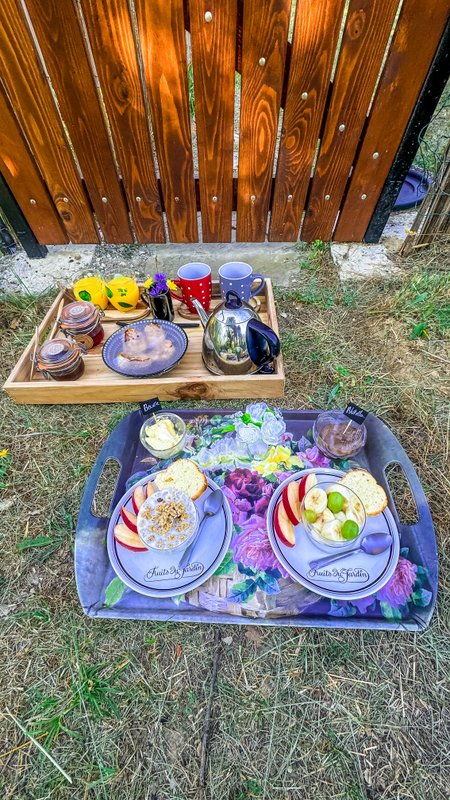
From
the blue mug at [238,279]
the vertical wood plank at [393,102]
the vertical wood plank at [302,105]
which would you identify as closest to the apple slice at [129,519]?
the blue mug at [238,279]

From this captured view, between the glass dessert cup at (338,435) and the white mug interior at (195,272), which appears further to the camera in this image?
the white mug interior at (195,272)

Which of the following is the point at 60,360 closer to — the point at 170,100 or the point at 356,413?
the point at 356,413

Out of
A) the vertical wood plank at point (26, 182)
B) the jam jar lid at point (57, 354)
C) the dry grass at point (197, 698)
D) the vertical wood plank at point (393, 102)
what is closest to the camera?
the dry grass at point (197, 698)

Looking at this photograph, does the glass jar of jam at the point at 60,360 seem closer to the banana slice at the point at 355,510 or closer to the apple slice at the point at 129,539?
the apple slice at the point at 129,539

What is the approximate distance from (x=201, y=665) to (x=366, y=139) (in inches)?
103

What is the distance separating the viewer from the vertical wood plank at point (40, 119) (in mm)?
1943

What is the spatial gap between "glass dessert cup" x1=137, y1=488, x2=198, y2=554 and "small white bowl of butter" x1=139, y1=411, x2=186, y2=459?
24 cm

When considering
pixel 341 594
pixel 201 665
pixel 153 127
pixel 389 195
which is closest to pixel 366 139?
pixel 389 195

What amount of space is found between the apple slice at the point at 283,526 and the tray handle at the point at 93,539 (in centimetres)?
53

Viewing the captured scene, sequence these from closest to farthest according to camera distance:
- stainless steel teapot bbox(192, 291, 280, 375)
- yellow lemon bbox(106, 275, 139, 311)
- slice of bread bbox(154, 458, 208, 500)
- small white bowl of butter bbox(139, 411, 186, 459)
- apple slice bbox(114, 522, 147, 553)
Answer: apple slice bbox(114, 522, 147, 553), slice of bread bbox(154, 458, 208, 500), small white bowl of butter bbox(139, 411, 186, 459), stainless steel teapot bbox(192, 291, 280, 375), yellow lemon bbox(106, 275, 139, 311)

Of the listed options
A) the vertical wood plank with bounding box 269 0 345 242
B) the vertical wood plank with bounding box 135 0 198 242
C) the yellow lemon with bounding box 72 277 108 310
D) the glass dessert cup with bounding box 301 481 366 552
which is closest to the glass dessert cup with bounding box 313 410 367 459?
the glass dessert cup with bounding box 301 481 366 552

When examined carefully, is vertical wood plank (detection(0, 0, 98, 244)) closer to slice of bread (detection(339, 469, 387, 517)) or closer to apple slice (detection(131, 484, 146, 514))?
apple slice (detection(131, 484, 146, 514))

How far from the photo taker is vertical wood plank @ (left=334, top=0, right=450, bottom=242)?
6.14 ft

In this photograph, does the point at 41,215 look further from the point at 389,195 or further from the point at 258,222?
the point at 389,195
